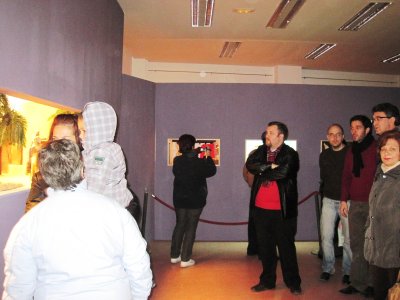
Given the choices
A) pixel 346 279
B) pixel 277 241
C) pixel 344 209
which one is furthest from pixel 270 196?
pixel 346 279

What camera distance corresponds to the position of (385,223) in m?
3.38

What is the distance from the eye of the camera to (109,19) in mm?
5305

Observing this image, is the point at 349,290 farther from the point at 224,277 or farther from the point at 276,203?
the point at 224,277

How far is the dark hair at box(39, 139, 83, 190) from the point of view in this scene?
1.89 meters

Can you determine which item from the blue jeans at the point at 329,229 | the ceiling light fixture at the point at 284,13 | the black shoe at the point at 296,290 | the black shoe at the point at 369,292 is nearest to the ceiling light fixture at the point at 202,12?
the ceiling light fixture at the point at 284,13

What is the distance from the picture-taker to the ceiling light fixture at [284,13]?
5913 mm

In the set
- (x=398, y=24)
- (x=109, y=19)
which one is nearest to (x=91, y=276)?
(x=109, y=19)

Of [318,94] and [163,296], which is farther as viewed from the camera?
[318,94]

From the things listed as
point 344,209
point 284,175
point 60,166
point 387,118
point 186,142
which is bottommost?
point 344,209

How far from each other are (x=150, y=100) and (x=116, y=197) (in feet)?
17.6

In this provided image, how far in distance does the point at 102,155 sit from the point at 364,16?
5.37 m

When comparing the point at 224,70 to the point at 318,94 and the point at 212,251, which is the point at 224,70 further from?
the point at 212,251

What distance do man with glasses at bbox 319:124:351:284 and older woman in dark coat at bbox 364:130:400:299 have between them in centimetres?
153

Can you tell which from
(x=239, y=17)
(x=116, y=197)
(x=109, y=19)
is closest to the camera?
(x=116, y=197)
